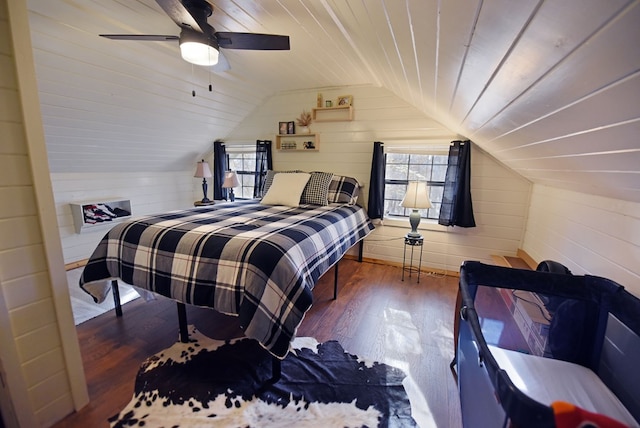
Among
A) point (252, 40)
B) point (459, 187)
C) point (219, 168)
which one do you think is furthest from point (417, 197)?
point (219, 168)

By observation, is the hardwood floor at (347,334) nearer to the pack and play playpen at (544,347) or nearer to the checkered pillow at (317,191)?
the pack and play playpen at (544,347)

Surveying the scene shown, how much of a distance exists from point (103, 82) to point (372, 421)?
3.21 meters

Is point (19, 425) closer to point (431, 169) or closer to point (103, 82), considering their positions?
point (103, 82)

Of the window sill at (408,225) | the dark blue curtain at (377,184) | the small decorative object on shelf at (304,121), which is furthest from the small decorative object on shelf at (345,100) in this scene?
the window sill at (408,225)

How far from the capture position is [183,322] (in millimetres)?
1759

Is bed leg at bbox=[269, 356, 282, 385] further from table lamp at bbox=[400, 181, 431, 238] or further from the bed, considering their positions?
table lamp at bbox=[400, 181, 431, 238]

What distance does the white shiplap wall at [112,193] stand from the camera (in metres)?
3.11

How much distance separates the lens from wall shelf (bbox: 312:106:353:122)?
129 inches

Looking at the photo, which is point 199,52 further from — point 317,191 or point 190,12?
point 317,191

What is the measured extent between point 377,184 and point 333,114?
1056mm

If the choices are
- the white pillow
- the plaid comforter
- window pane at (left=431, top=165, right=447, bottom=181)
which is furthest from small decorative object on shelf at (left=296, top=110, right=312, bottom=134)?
the plaid comforter

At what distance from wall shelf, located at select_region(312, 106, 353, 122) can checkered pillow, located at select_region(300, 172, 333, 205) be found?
0.80 metres

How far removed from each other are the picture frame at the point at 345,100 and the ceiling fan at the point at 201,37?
1.64 m

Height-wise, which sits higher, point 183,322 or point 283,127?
point 283,127
